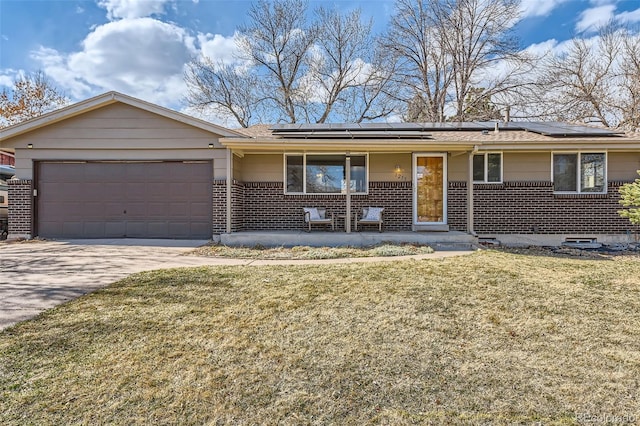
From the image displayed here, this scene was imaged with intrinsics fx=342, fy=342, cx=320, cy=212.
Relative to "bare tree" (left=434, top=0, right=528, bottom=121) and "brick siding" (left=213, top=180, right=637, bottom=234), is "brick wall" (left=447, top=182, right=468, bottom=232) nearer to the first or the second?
"brick siding" (left=213, top=180, right=637, bottom=234)

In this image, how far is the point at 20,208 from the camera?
30.1 ft

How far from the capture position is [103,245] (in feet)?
27.0

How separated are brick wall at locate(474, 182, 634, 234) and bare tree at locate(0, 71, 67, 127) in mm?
26824

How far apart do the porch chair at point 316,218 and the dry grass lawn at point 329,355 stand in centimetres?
486

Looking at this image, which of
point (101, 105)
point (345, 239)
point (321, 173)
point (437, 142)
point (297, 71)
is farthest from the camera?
point (297, 71)

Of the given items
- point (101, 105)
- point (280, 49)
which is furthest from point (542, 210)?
point (280, 49)

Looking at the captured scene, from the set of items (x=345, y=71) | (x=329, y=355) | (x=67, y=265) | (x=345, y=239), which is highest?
(x=345, y=71)

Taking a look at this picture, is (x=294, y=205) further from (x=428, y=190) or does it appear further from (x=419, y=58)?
(x=419, y=58)

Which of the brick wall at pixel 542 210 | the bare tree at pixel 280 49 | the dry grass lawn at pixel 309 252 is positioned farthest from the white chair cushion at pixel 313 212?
the bare tree at pixel 280 49

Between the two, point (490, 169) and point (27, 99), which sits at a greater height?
point (27, 99)

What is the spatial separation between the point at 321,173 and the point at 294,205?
1242 mm

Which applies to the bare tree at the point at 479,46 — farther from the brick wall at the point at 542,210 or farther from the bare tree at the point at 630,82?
the brick wall at the point at 542,210

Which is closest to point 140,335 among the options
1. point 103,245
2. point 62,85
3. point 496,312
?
point 496,312

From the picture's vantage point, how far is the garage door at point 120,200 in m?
9.40
